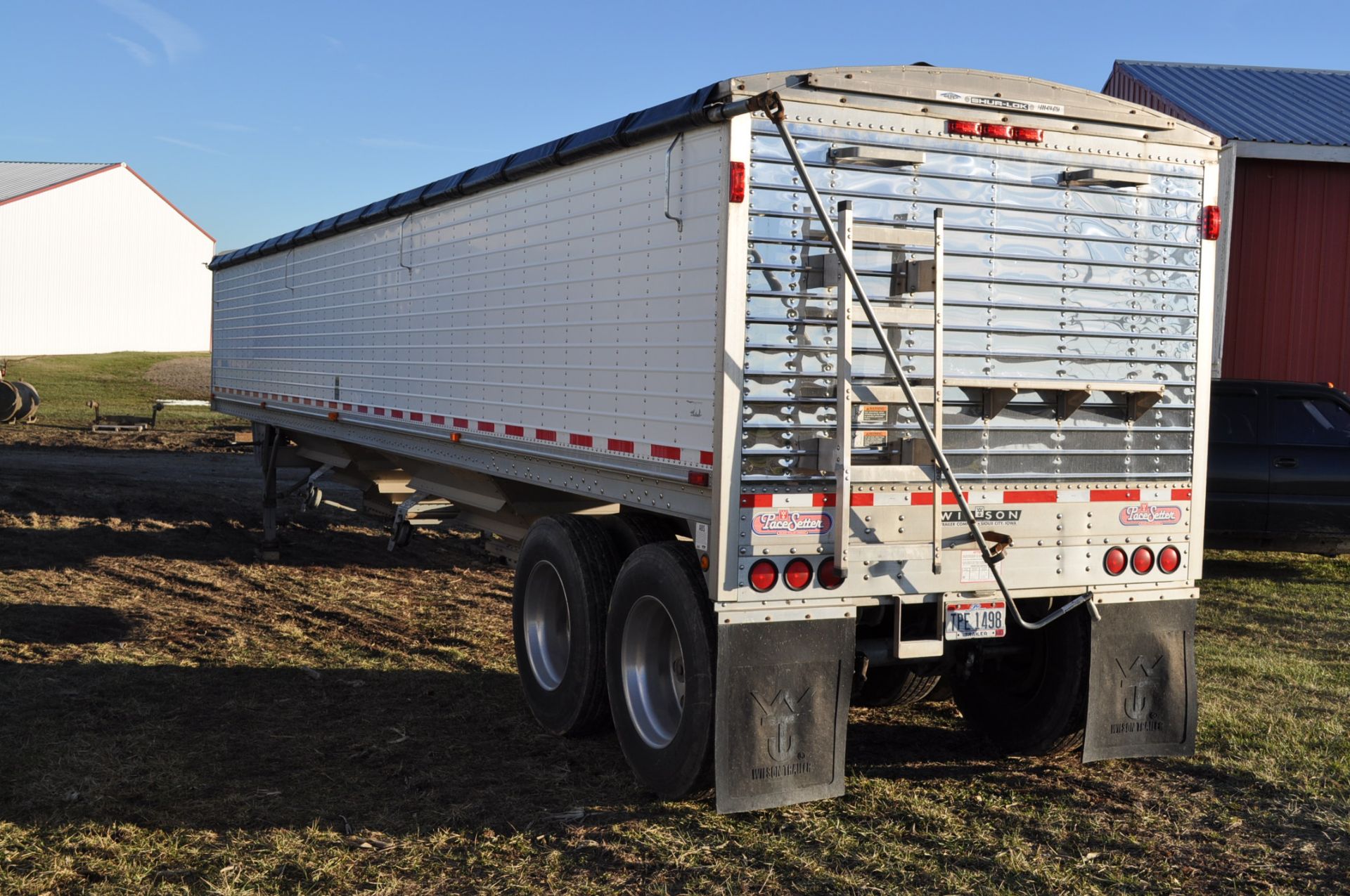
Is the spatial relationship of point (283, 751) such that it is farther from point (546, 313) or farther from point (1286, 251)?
point (1286, 251)

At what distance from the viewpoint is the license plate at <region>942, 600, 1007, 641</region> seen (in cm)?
551

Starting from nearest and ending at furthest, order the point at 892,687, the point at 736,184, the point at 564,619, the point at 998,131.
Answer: the point at 736,184, the point at 998,131, the point at 892,687, the point at 564,619

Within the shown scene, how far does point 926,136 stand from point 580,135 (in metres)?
1.84

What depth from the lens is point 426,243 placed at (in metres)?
8.62

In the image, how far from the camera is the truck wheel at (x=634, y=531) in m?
6.30

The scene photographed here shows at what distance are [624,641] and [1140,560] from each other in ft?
8.13

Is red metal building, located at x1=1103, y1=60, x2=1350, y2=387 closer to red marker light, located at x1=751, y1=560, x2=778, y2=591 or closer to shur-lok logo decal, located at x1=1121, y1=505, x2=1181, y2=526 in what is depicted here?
shur-lok logo decal, located at x1=1121, y1=505, x2=1181, y2=526

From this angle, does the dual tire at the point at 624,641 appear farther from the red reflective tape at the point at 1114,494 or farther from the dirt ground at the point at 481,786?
the red reflective tape at the point at 1114,494

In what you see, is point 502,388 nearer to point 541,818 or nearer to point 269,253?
point 541,818

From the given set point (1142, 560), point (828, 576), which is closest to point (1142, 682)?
point (1142, 560)

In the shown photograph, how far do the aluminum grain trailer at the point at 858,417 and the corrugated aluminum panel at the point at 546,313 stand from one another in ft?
0.09

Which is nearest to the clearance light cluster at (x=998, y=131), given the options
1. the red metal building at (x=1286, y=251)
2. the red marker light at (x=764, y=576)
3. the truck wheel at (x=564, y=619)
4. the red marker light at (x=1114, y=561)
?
the red marker light at (x=1114, y=561)

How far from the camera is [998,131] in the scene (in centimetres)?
554

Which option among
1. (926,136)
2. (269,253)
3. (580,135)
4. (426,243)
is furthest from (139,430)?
(926,136)
